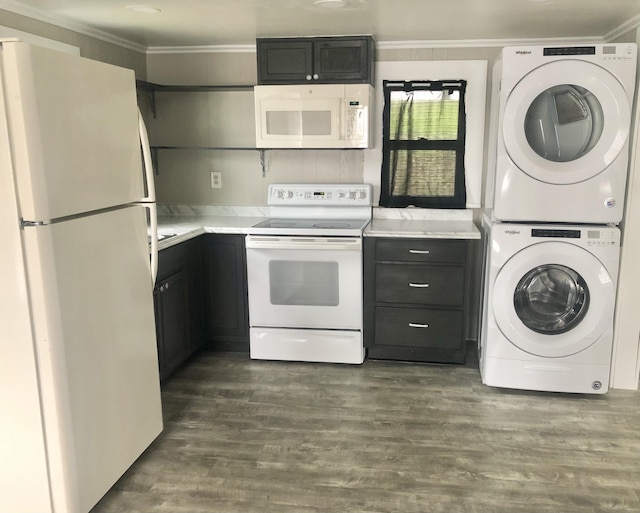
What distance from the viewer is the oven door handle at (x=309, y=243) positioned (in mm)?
3412

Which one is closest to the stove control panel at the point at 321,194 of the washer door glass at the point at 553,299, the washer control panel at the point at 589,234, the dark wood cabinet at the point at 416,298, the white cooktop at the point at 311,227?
the white cooktop at the point at 311,227

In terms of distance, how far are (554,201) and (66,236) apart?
237cm

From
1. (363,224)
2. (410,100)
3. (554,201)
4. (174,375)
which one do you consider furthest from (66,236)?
(410,100)

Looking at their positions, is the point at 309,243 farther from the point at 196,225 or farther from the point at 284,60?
the point at 284,60

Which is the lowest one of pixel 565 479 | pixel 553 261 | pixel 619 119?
pixel 565 479

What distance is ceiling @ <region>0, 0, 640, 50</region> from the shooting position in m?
2.76

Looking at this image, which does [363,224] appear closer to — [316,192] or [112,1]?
[316,192]

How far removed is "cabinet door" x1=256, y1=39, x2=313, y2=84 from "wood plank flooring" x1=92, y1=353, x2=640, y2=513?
6.12 ft

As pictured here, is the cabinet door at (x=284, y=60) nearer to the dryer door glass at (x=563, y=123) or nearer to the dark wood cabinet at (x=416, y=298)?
the dark wood cabinet at (x=416, y=298)

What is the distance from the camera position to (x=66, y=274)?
1.88m

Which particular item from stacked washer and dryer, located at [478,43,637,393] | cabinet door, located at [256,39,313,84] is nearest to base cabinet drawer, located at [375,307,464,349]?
stacked washer and dryer, located at [478,43,637,393]

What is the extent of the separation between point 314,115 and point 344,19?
0.66m

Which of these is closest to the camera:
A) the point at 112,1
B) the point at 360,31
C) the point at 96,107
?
the point at 96,107

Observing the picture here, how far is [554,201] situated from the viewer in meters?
2.98
